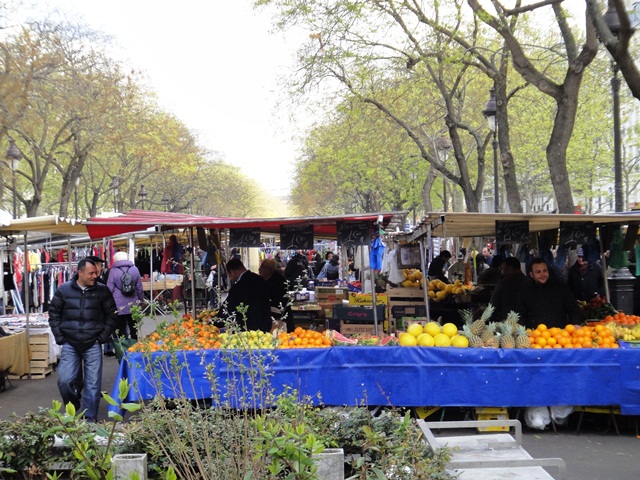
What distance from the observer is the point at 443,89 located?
1855cm

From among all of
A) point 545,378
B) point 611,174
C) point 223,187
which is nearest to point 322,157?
point 611,174

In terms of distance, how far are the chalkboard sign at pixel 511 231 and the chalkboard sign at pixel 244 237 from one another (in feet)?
12.4

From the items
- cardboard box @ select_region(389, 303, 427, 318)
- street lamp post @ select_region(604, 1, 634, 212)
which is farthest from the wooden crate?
street lamp post @ select_region(604, 1, 634, 212)

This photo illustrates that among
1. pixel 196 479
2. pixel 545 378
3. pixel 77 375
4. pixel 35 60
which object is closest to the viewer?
pixel 196 479

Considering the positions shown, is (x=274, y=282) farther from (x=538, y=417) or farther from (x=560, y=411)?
(x=560, y=411)

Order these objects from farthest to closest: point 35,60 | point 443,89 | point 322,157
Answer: point 322,157 < point 443,89 < point 35,60

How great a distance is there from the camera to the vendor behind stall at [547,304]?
8.48 m

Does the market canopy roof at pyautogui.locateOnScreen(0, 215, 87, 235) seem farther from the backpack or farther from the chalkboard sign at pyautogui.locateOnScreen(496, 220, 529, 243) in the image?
the chalkboard sign at pyautogui.locateOnScreen(496, 220, 529, 243)

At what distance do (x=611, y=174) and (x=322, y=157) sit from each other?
658 inches

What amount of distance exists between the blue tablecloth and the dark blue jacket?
0.54 meters

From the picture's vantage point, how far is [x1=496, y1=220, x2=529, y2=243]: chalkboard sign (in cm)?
987

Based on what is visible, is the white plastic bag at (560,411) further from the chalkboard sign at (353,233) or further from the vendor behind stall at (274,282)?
the vendor behind stall at (274,282)

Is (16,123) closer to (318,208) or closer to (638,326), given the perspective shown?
(638,326)

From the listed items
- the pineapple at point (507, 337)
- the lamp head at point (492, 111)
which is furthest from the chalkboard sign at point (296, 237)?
the lamp head at point (492, 111)
